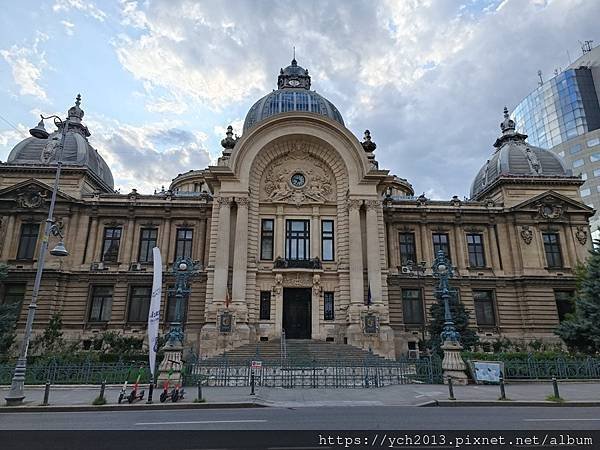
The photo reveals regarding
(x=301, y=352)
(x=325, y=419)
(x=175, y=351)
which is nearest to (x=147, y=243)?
(x=301, y=352)

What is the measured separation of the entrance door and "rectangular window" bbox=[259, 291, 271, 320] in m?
1.22

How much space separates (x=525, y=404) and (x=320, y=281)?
1843 cm

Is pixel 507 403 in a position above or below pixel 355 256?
below

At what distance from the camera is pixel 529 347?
3031 centimetres

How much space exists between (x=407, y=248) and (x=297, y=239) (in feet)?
35.4

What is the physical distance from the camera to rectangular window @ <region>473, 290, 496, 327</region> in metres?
32.6

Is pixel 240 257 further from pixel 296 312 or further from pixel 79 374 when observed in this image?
pixel 79 374

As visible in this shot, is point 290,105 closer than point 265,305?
No

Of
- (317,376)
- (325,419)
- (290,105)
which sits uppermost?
(290,105)

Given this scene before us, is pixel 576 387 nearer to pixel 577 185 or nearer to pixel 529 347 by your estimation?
pixel 529 347

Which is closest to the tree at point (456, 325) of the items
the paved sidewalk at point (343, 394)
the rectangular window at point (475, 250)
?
the rectangular window at point (475, 250)

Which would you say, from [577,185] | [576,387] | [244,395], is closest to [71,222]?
[244,395]

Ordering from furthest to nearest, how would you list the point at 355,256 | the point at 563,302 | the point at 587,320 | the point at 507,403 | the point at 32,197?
the point at 563,302 → the point at 32,197 → the point at 355,256 → the point at 587,320 → the point at 507,403

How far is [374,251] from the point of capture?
98.2 ft
